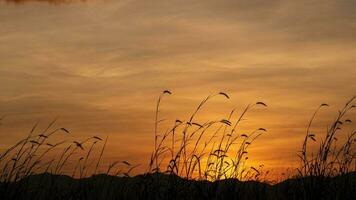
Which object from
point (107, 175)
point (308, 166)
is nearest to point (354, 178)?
point (308, 166)

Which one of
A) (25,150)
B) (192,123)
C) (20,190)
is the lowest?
(20,190)

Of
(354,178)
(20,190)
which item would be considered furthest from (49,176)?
(354,178)

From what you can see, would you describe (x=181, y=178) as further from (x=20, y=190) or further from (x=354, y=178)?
(x=354, y=178)

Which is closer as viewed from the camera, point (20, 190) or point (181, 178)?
point (20, 190)

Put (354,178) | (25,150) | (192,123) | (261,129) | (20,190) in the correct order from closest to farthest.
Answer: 1. (20,190)
2. (25,150)
3. (192,123)
4. (261,129)
5. (354,178)

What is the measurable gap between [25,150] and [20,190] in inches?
35.7

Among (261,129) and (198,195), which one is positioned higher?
(261,129)

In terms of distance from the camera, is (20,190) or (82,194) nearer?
(20,190)

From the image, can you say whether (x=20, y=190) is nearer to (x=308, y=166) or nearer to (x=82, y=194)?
(x=82, y=194)

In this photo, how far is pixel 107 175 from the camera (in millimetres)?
8719

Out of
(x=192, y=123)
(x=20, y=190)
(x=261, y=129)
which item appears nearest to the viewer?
(x=20, y=190)

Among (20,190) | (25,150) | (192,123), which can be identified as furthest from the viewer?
(192,123)

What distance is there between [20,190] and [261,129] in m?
3.68

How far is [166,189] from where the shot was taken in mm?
7969
